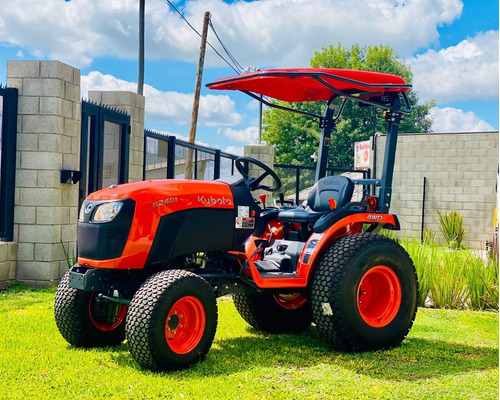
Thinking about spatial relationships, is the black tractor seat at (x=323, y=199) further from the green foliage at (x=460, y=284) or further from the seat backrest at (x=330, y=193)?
→ the green foliage at (x=460, y=284)

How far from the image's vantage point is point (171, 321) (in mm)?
4344

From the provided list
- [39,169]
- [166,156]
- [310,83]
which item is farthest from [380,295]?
[166,156]

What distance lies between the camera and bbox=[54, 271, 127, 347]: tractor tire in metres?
4.78

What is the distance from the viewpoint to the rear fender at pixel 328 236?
502cm

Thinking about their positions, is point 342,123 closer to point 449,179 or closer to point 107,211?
point 449,179

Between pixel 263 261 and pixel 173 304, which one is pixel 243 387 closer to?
pixel 173 304

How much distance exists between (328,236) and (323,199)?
0.46 m

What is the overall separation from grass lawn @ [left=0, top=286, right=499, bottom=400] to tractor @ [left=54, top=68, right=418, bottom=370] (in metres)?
0.19

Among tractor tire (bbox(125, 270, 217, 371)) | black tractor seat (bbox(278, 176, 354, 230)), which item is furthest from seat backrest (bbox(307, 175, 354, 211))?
tractor tire (bbox(125, 270, 217, 371))

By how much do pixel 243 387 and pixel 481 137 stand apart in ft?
52.6

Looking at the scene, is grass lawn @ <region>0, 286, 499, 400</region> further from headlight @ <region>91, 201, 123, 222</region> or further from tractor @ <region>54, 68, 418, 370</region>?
headlight @ <region>91, 201, 123, 222</region>

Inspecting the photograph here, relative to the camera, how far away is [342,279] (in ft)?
16.0

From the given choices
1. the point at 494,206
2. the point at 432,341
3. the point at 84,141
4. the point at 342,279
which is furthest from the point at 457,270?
the point at 494,206

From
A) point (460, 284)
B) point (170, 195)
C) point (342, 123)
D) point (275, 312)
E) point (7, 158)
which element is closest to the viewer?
point (170, 195)
